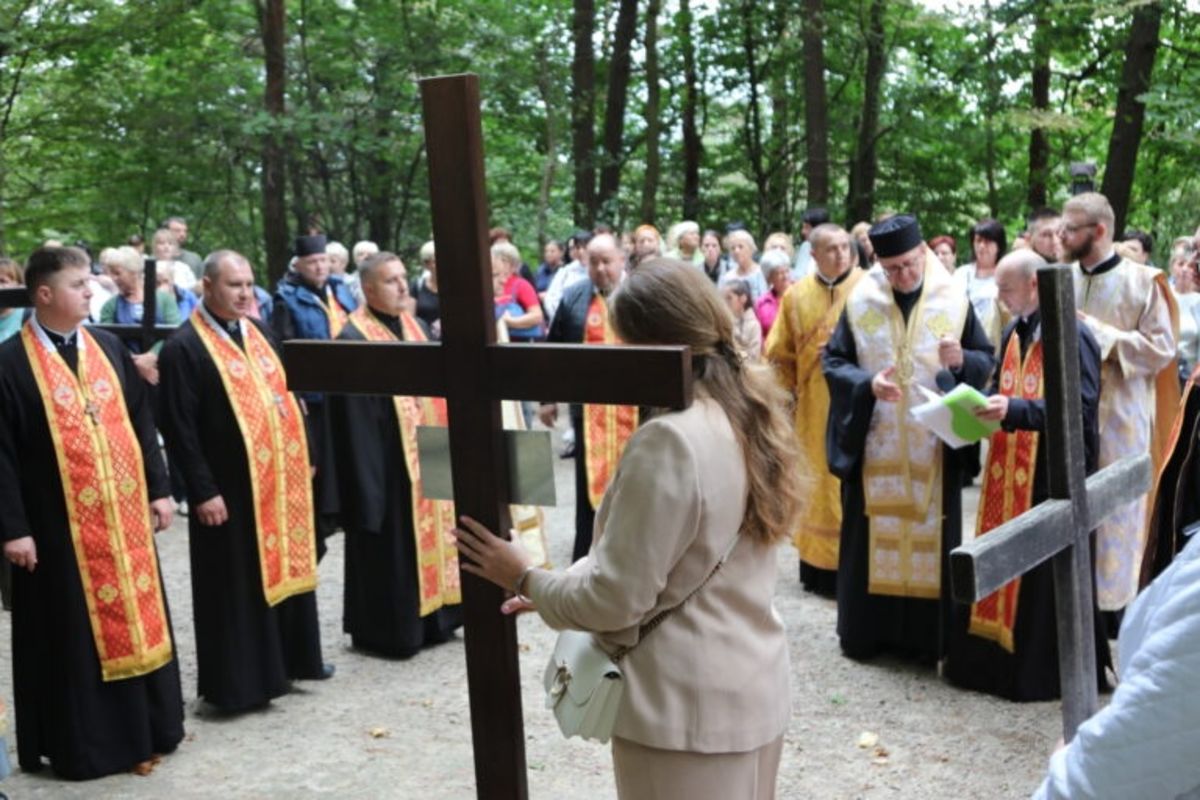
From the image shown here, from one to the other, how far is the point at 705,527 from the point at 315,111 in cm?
1577

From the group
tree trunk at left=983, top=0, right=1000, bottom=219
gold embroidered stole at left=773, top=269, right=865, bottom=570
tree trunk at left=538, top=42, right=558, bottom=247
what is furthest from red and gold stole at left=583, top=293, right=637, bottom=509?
tree trunk at left=538, top=42, right=558, bottom=247

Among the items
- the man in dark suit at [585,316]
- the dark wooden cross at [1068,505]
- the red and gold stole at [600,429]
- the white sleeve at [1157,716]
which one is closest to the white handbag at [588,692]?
the dark wooden cross at [1068,505]

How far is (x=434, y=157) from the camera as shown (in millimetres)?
3064

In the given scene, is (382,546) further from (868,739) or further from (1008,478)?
(1008,478)

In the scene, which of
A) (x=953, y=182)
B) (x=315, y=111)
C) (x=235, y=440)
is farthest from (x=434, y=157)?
(x=953, y=182)

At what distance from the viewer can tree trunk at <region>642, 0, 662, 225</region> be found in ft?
67.0

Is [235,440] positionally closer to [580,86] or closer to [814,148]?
[814,148]

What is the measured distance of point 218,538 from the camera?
6094 mm

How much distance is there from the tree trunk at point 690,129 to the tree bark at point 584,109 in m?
1.86

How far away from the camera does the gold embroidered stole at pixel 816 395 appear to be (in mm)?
7898

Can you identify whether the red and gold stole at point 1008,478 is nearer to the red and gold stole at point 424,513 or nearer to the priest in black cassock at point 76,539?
the red and gold stole at point 424,513

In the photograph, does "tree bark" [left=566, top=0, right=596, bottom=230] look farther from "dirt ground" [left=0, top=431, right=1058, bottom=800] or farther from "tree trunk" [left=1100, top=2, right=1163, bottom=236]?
"dirt ground" [left=0, top=431, right=1058, bottom=800]

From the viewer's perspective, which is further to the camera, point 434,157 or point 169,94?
point 169,94

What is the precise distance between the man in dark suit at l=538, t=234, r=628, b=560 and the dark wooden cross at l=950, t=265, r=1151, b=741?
213 inches
